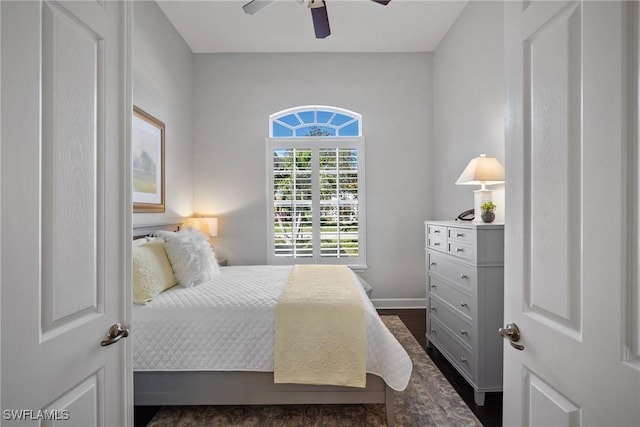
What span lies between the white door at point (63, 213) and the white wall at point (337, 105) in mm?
3100

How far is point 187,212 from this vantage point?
392 cm

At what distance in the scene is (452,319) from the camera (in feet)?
8.26

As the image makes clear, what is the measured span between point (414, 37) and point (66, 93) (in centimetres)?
388

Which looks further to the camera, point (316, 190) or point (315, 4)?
point (316, 190)

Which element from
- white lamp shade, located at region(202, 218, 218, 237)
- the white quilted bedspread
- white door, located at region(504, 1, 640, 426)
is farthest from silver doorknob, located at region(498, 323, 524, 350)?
white lamp shade, located at region(202, 218, 218, 237)

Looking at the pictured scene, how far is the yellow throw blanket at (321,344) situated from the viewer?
6.15 feet

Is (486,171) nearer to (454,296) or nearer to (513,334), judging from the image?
(454,296)

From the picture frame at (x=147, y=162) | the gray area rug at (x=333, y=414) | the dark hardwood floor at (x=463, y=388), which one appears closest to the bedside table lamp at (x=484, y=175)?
the dark hardwood floor at (x=463, y=388)

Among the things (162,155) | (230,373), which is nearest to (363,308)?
(230,373)

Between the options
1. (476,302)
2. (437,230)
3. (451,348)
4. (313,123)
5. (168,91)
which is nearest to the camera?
(476,302)

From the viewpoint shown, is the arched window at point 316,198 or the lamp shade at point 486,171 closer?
the lamp shade at point 486,171

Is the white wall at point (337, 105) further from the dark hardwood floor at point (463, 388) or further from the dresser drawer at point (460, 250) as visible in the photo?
the dresser drawer at point (460, 250)

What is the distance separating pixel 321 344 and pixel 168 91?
3.09 meters

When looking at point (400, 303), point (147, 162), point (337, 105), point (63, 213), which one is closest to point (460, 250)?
point (400, 303)
